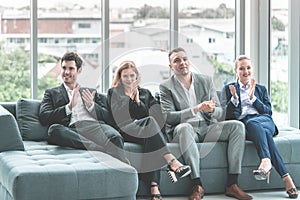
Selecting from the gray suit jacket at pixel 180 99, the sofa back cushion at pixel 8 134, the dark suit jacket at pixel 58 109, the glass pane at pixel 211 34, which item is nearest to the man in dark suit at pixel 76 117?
the dark suit jacket at pixel 58 109

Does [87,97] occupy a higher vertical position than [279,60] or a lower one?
lower

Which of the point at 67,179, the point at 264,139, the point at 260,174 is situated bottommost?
the point at 260,174

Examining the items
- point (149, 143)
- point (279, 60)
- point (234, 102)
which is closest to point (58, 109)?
point (149, 143)

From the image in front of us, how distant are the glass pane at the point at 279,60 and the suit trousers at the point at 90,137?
2.24 meters

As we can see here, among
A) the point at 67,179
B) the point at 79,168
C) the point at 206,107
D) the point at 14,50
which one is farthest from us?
the point at 14,50

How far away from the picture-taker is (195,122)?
570 centimetres

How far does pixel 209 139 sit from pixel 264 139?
46 cm

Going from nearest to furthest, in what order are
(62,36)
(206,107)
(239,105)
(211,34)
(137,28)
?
(206,107) → (239,105) → (62,36) → (137,28) → (211,34)

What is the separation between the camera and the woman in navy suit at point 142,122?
525 cm

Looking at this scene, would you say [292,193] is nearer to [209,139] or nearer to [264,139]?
[264,139]

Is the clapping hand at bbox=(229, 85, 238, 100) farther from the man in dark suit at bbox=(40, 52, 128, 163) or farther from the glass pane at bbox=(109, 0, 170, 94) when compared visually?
the man in dark suit at bbox=(40, 52, 128, 163)

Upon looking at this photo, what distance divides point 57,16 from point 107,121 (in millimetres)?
1550

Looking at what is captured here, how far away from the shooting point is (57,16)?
671 cm

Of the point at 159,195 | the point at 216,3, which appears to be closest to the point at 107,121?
the point at 159,195
